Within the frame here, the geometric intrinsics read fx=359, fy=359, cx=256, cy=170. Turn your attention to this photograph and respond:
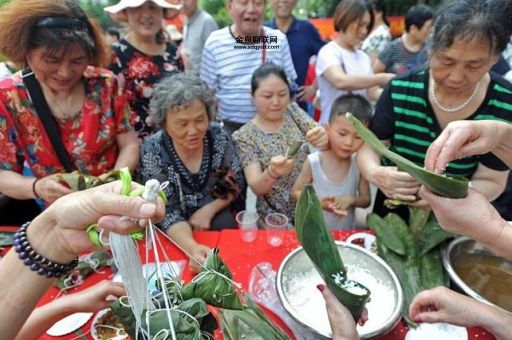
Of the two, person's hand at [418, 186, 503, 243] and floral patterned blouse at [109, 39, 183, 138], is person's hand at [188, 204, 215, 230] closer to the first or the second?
floral patterned blouse at [109, 39, 183, 138]

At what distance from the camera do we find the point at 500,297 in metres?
1.29

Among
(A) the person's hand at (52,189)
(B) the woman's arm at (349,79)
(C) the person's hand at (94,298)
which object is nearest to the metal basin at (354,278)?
(C) the person's hand at (94,298)

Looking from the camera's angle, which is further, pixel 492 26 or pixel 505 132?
pixel 492 26

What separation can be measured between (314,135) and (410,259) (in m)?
0.87

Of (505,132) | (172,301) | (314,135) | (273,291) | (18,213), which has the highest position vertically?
(505,132)

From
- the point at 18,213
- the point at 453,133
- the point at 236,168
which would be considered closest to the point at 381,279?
the point at 453,133

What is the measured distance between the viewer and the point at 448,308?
1.12 metres

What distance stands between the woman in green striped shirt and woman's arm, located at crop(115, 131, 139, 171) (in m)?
1.21

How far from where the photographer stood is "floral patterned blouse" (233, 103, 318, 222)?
7.16 feet

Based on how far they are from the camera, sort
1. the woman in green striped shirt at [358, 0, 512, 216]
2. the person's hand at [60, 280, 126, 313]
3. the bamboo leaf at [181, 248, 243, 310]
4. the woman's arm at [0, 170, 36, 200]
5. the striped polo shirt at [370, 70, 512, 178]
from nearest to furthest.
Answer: the bamboo leaf at [181, 248, 243, 310], the person's hand at [60, 280, 126, 313], the woman in green striped shirt at [358, 0, 512, 216], the striped polo shirt at [370, 70, 512, 178], the woman's arm at [0, 170, 36, 200]

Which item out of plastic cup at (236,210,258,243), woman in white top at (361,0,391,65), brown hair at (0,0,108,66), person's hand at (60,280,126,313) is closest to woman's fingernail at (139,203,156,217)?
person's hand at (60,280,126,313)

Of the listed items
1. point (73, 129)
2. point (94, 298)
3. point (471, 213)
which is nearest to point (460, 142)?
point (471, 213)

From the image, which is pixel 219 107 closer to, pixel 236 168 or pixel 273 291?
pixel 236 168

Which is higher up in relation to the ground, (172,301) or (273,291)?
(172,301)
